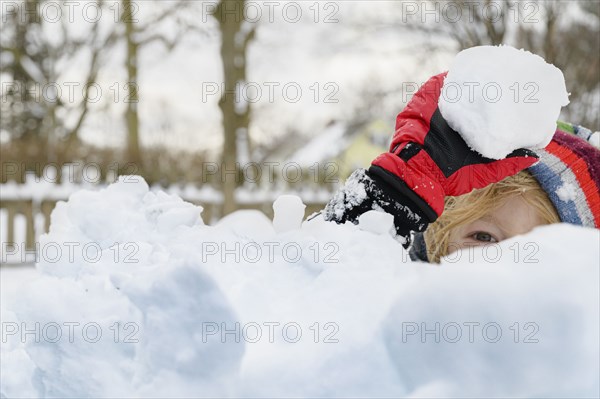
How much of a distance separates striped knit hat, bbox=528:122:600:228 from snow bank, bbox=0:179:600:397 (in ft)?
2.50

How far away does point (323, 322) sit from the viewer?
0.52 m

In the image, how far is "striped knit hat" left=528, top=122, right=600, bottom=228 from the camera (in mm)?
1260

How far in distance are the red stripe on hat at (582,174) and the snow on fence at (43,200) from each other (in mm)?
5471

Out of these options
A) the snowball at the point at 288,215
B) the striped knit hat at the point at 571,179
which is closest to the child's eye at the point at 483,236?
the striped knit hat at the point at 571,179

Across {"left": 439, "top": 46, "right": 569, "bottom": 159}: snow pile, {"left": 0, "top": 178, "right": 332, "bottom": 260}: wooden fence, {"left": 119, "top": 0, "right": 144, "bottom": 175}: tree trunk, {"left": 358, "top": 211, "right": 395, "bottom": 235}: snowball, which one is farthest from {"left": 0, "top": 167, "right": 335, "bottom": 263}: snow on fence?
{"left": 358, "top": 211, "right": 395, "bottom": 235}: snowball

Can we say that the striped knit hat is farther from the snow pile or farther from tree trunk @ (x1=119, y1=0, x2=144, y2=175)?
tree trunk @ (x1=119, y1=0, x2=144, y2=175)

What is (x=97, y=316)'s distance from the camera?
57 centimetres

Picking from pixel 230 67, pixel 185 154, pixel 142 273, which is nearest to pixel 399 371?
pixel 142 273

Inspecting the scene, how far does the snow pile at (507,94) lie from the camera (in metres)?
0.88

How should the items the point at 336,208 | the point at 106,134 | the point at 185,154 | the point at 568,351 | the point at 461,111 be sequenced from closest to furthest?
the point at 568,351, the point at 461,111, the point at 336,208, the point at 185,154, the point at 106,134

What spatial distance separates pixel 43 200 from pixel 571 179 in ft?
22.9

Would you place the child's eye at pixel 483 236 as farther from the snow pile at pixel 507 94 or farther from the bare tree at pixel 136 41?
the bare tree at pixel 136 41

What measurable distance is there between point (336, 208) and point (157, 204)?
42cm

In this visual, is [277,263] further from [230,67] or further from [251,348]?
[230,67]
